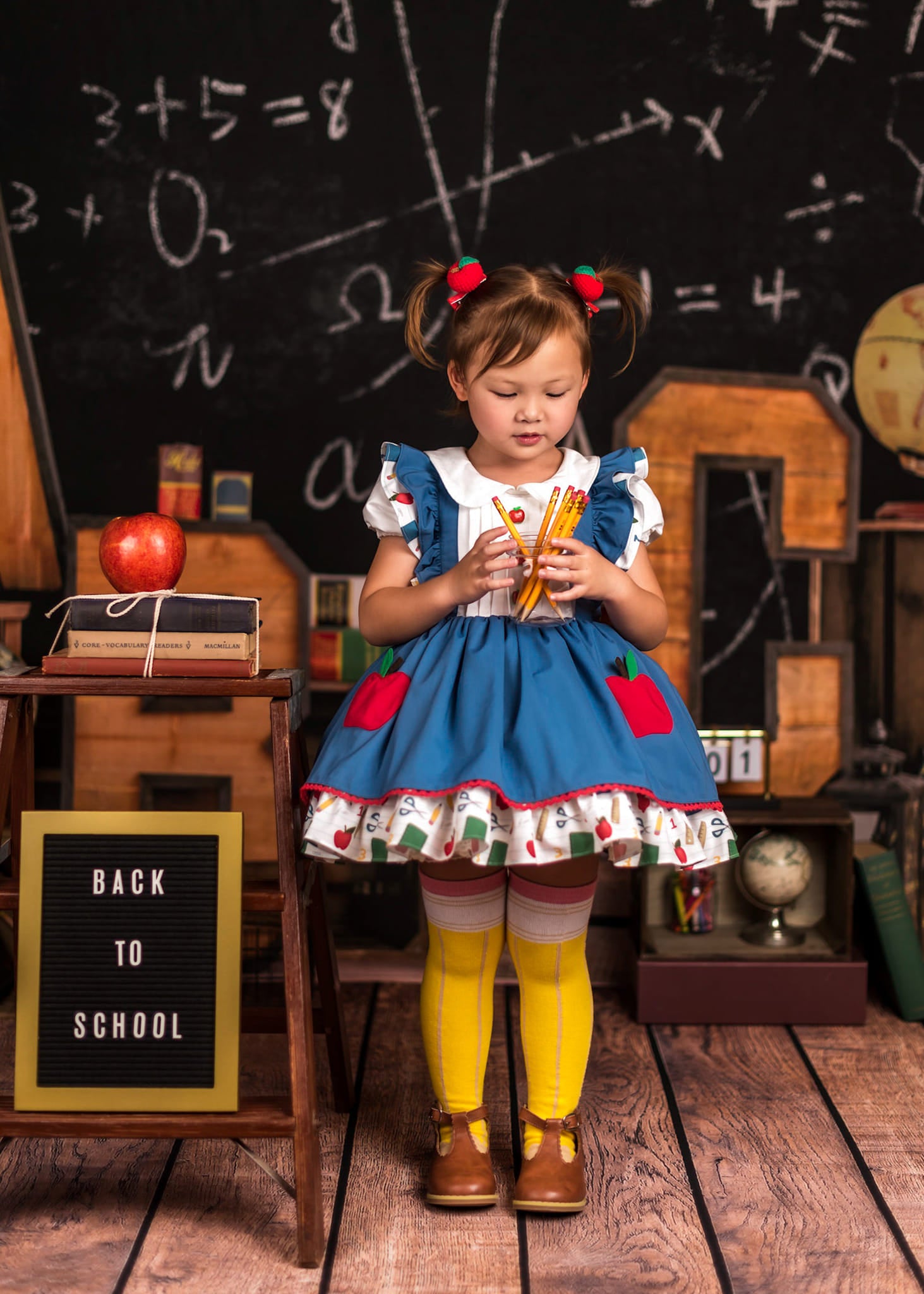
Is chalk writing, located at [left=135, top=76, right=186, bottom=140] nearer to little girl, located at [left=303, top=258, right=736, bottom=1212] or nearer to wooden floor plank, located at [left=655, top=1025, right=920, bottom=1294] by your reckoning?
little girl, located at [left=303, top=258, right=736, bottom=1212]

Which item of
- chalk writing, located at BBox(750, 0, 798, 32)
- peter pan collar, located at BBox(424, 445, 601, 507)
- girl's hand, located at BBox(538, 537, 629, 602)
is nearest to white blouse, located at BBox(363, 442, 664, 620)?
peter pan collar, located at BBox(424, 445, 601, 507)

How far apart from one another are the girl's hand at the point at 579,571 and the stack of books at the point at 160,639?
436 mm

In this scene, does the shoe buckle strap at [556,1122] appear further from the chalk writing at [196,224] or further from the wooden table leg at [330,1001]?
the chalk writing at [196,224]

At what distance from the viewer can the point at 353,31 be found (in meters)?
2.47

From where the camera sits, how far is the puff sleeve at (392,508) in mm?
1746

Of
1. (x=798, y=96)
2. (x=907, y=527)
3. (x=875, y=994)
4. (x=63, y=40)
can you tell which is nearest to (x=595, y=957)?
(x=875, y=994)

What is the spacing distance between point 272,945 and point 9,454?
119 centimetres

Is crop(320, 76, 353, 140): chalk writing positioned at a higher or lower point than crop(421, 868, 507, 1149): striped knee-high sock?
higher

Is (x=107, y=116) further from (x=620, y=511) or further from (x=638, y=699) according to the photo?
(x=638, y=699)

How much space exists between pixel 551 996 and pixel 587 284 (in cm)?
103

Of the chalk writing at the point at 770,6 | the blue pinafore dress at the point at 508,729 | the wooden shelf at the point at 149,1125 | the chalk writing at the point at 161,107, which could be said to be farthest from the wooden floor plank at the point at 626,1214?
the chalk writing at the point at 770,6

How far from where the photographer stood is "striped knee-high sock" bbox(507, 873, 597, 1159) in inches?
66.3

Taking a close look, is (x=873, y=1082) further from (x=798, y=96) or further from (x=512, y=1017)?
(x=798, y=96)

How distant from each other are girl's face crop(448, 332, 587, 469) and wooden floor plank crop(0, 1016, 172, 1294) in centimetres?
120
